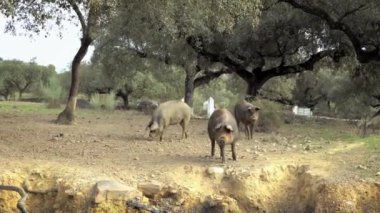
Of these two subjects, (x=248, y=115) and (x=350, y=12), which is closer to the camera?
(x=248, y=115)

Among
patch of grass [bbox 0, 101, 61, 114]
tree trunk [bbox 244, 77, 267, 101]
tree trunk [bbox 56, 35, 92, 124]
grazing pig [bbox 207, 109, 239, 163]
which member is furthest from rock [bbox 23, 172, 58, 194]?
tree trunk [bbox 244, 77, 267, 101]

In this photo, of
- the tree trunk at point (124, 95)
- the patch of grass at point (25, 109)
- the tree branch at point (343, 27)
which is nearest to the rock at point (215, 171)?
the tree branch at point (343, 27)

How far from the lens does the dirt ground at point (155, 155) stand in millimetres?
10555

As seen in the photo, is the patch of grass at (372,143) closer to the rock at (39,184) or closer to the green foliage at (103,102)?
the rock at (39,184)

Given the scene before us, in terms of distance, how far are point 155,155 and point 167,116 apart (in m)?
2.74

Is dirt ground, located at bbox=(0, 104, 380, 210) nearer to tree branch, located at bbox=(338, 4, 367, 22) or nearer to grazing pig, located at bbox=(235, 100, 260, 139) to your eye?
grazing pig, located at bbox=(235, 100, 260, 139)

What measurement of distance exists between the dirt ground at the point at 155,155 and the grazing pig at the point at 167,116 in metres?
0.33

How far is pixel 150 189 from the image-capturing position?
9.92m

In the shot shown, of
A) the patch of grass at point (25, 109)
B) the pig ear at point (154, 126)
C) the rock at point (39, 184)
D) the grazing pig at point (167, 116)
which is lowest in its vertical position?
the rock at point (39, 184)

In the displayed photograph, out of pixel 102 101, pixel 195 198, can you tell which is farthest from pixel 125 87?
pixel 195 198

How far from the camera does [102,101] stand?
34250 millimetres

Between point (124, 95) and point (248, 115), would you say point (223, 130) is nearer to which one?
point (248, 115)

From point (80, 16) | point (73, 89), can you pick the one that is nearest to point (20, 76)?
point (73, 89)

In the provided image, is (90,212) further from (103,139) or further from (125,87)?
(125,87)
